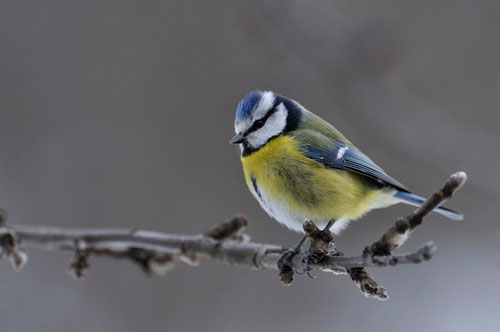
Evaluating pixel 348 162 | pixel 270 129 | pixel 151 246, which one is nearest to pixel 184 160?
pixel 270 129

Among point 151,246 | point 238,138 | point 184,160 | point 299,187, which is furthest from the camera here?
point 184,160

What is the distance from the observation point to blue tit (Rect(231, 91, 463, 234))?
211cm

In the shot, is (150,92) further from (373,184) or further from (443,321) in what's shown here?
(443,321)

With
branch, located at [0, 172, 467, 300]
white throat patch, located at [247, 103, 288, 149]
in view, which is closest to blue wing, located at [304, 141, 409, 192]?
white throat patch, located at [247, 103, 288, 149]

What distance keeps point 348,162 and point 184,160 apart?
206 centimetres

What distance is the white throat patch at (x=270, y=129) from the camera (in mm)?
2301

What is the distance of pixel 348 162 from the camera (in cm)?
228

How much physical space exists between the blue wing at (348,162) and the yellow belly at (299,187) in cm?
3

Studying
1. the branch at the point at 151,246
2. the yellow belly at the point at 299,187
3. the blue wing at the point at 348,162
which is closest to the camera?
the branch at the point at 151,246

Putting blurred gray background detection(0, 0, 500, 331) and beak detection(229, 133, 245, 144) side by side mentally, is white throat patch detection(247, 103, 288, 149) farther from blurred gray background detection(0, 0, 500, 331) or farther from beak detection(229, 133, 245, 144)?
blurred gray background detection(0, 0, 500, 331)

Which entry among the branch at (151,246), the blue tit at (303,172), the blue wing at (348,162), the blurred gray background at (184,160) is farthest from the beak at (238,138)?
the blurred gray background at (184,160)

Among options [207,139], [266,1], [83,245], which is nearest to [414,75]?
[207,139]

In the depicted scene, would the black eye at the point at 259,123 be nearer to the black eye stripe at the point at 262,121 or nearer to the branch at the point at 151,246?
the black eye stripe at the point at 262,121

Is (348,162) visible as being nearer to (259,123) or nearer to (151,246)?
(259,123)
